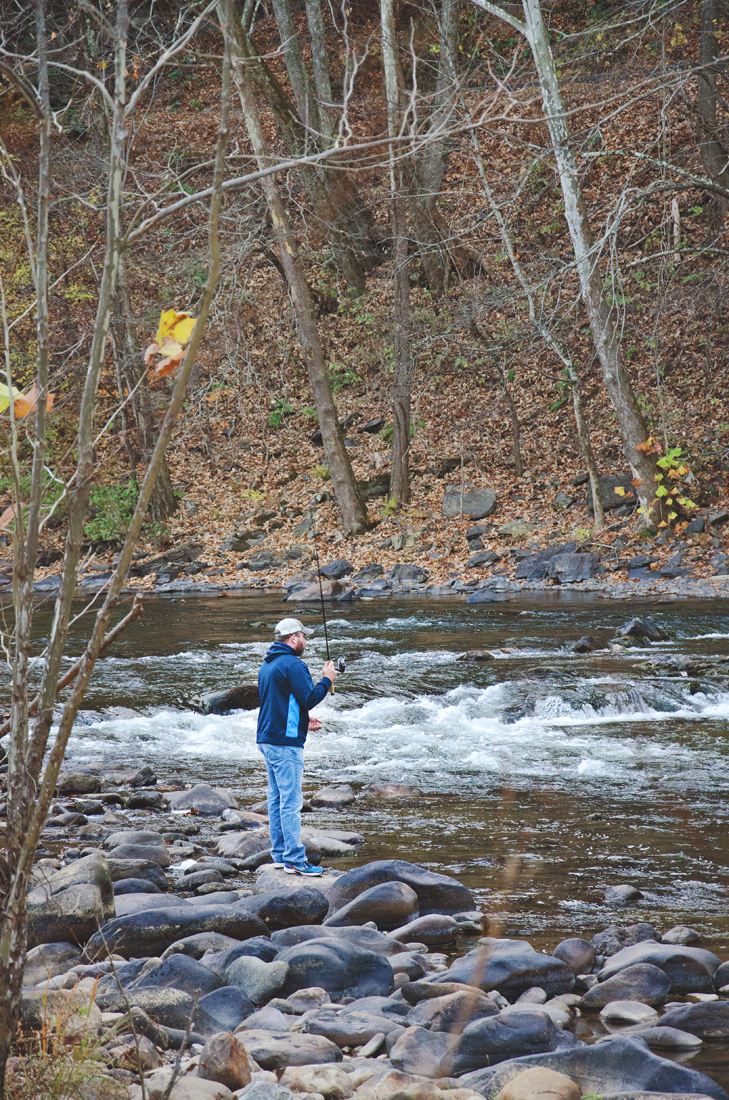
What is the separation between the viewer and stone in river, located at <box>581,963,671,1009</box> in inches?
157

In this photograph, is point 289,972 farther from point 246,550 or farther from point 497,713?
point 246,550

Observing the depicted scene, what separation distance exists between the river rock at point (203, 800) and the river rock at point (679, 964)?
3772mm

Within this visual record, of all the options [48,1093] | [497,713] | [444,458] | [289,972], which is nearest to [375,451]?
[444,458]

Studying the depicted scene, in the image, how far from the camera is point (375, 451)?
2353cm

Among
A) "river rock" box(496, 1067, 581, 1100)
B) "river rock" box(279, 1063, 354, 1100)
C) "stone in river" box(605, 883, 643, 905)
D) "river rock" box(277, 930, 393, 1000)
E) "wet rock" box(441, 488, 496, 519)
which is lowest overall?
"stone in river" box(605, 883, 643, 905)

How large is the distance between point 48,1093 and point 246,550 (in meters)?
19.9

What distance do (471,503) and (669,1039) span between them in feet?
55.5

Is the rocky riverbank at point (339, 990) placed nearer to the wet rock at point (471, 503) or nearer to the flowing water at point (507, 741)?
the flowing water at point (507, 741)

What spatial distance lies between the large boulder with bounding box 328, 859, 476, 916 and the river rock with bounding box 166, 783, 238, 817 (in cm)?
214

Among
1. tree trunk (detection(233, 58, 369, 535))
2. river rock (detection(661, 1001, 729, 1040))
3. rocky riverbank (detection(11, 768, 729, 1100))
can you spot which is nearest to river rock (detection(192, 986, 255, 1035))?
rocky riverbank (detection(11, 768, 729, 1100))

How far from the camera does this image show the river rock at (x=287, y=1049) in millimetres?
3359

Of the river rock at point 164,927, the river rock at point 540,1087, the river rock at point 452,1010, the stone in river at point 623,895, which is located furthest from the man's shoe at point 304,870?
the river rock at point 540,1087

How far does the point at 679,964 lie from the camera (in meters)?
4.11

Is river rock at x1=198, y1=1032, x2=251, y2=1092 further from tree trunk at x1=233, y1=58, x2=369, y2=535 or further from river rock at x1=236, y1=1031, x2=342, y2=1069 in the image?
tree trunk at x1=233, y1=58, x2=369, y2=535
